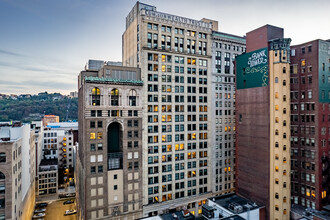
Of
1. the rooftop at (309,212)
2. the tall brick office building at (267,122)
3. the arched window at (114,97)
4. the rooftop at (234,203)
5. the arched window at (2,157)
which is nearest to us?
the rooftop at (309,212)

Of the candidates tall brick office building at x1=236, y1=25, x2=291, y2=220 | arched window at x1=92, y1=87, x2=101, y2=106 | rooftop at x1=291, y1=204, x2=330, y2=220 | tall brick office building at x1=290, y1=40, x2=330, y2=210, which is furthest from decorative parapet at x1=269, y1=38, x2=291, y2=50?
arched window at x1=92, y1=87, x2=101, y2=106

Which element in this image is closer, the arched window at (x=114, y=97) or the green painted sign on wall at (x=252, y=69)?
the green painted sign on wall at (x=252, y=69)

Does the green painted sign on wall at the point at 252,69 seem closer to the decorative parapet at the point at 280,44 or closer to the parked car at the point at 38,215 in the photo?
the decorative parapet at the point at 280,44

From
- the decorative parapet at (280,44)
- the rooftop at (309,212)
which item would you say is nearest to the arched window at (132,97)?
the decorative parapet at (280,44)

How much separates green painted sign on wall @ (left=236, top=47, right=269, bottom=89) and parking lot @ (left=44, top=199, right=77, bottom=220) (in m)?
85.6

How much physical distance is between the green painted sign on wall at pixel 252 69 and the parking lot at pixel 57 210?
85.6m

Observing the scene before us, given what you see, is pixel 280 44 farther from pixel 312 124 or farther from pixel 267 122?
pixel 312 124

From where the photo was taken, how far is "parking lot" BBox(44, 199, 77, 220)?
87.9m

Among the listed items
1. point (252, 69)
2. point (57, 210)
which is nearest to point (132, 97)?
point (252, 69)

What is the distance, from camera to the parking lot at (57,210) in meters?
87.9

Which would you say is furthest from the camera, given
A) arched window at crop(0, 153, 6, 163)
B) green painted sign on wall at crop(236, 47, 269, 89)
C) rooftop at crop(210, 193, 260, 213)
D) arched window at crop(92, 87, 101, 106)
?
green painted sign on wall at crop(236, 47, 269, 89)

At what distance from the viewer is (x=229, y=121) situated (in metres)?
86.7

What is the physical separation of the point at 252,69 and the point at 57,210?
3867 inches

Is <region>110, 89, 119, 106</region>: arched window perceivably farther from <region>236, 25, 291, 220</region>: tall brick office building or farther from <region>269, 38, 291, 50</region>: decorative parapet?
<region>269, 38, 291, 50</region>: decorative parapet
